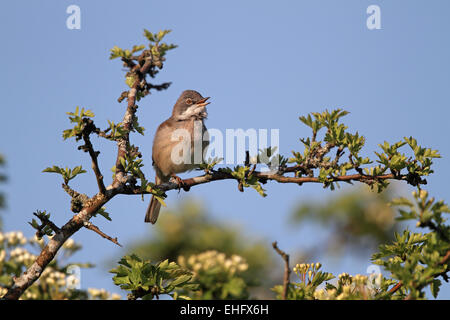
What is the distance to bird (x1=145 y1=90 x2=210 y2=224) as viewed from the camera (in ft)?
27.6

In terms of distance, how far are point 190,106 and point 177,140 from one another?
0.92 m

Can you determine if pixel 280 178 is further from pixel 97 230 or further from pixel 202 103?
pixel 202 103

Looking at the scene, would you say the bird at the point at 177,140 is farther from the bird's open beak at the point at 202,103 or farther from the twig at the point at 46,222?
the twig at the point at 46,222

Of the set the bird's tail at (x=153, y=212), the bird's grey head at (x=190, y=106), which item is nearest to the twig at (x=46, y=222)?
the bird's tail at (x=153, y=212)

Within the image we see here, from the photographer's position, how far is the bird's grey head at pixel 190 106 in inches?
352

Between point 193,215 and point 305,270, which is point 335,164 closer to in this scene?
point 305,270

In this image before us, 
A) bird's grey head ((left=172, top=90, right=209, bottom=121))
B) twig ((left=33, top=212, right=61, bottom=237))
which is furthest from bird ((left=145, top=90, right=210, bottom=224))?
twig ((left=33, top=212, right=61, bottom=237))

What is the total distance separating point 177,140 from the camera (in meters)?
8.48

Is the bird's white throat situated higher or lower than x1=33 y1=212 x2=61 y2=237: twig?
higher

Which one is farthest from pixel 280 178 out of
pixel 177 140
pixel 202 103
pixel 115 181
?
pixel 202 103

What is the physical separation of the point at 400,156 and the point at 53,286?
3.91 m

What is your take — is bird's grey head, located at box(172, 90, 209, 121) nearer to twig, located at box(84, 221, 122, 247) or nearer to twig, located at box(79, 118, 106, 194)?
twig, located at box(84, 221, 122, 247)

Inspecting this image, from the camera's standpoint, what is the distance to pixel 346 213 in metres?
9.71
